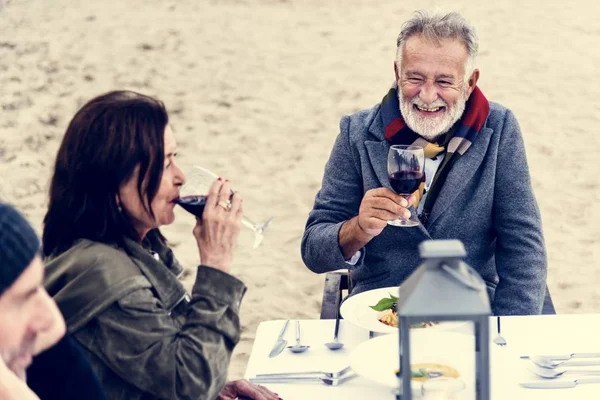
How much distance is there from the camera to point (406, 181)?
8.63 feet

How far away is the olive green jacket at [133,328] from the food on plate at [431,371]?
1.44 ft

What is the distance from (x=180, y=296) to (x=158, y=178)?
0.29 m

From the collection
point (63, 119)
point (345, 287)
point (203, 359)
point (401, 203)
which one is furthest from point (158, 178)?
point (63, 119)

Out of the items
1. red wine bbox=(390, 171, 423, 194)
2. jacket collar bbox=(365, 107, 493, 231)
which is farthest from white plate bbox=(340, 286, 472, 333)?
jacket collar bbox=(365, 107, 493, 231)

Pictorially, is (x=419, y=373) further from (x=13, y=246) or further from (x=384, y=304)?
(x=13, y=246)

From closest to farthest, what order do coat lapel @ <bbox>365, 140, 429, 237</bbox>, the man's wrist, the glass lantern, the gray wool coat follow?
the glass lantern, the man's wrist, the gray wool coat, coat lapel @ <bbox>365, 140, 429, 237</bbox>

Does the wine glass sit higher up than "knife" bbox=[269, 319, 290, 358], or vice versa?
the wine glass

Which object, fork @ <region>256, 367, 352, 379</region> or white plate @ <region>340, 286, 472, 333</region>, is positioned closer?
fork @ <region>256, 367, 352, 379</region>

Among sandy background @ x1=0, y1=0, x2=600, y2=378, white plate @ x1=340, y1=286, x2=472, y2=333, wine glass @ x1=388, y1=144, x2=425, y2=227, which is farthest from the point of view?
sandy background @ x1=0, y1=0, x2=600, y2=378

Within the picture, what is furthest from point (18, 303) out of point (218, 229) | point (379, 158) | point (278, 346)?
point (379, 158)

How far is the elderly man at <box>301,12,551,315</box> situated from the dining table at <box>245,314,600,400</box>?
1.56 ft

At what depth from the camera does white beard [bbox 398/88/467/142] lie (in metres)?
3.12

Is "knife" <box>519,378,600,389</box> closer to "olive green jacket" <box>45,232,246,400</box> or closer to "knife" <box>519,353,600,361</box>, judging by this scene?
"knife" <box>519,353,600,361</box>

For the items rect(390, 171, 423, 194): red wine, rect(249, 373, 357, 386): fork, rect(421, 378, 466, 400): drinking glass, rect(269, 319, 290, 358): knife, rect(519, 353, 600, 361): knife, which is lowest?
rect(519, 353, 600, 361): knife
